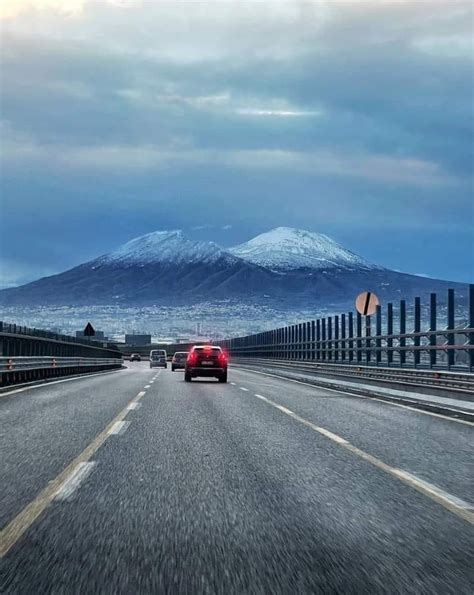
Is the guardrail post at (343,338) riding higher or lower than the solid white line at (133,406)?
higher

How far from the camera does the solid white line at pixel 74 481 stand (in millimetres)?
6438

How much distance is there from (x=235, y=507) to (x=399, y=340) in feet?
53.1

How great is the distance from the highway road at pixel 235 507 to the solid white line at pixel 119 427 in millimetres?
43

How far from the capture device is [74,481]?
23.1 feet

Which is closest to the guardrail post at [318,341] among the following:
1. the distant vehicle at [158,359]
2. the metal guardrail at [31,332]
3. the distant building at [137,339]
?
the metal guardrail at [31,332]

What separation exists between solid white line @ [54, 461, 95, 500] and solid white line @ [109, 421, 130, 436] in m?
2.76

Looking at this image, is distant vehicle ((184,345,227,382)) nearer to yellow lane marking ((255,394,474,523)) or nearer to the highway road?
the highway road

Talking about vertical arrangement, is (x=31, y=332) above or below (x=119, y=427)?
above

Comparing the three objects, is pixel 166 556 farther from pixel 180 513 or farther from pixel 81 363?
pixel 81 363

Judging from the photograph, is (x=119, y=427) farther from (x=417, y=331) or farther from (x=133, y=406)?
(x=417, y=331)

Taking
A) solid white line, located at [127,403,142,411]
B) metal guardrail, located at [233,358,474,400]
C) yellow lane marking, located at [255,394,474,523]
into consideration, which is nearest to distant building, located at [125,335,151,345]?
metal guardrail, located at [233,358,474,400]

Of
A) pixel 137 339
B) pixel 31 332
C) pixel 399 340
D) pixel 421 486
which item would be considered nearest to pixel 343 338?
pixel 399 340

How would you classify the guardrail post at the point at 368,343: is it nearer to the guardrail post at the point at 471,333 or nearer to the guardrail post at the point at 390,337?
the guardrail post at the point at 390,337

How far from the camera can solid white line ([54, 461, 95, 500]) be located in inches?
253
